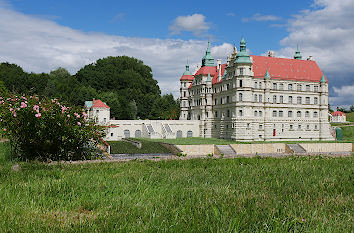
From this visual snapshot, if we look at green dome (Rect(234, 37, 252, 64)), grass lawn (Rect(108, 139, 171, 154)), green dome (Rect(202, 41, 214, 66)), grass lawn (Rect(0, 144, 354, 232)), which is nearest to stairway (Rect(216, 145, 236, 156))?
grass lawn (Rect(108, 139, 171, 154))

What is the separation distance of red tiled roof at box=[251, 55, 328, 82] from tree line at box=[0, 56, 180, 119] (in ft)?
84.1

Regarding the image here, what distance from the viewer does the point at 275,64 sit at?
158 feet

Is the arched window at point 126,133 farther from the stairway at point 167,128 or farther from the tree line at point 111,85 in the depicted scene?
the tree line at point 111,85

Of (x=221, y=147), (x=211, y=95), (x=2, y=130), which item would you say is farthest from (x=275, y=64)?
(x=2, y=130)

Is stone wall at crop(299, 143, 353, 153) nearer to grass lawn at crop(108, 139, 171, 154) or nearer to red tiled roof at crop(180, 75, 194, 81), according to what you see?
grass lawn at crop(108, 139, 171, 154)

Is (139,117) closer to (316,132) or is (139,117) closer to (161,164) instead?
(316,132)

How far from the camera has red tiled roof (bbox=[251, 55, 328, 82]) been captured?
46531 mm

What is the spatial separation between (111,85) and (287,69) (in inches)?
1781

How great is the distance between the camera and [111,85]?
7906cm

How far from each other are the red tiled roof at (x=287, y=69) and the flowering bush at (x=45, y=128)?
36760 millimetres

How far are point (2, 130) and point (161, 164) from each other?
6216mm

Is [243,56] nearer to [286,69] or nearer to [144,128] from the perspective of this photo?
[286,69]

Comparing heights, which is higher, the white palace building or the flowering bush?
the white palace building

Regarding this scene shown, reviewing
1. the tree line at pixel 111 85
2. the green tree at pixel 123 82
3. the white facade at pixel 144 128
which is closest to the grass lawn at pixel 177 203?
the white facade at pixel 144 128
